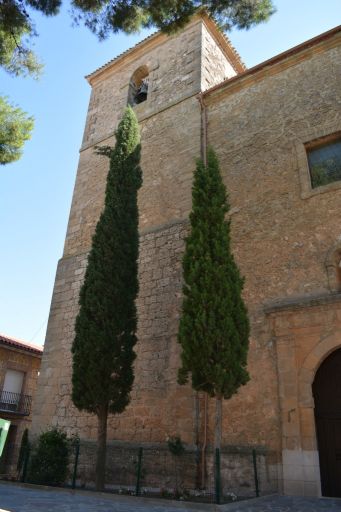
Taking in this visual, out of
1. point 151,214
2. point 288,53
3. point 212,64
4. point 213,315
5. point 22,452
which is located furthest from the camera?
point 212,64

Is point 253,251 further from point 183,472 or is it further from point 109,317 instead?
point 183,472

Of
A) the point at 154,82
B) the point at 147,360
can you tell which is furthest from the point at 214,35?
the point at 147,360

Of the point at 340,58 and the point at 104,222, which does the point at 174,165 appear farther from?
the point at 340,58

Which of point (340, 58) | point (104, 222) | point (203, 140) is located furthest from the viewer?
point (203, 140)

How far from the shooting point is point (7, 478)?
727 cm

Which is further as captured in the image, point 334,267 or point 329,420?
point 334,267

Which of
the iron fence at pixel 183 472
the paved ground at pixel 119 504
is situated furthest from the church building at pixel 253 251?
the paved ground at pixel 119 504

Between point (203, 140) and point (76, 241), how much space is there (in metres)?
3.98

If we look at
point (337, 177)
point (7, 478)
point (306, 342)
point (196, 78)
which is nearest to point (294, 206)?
point (337, 177)

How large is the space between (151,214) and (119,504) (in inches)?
232

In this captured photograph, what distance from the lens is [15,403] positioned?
16.6m

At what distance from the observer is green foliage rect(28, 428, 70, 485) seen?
6734mm

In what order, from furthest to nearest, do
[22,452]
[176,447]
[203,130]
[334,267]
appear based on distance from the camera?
1. [203,130]
2. [22,452]
3. [334,267]
4. [176,447]

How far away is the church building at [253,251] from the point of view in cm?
608
